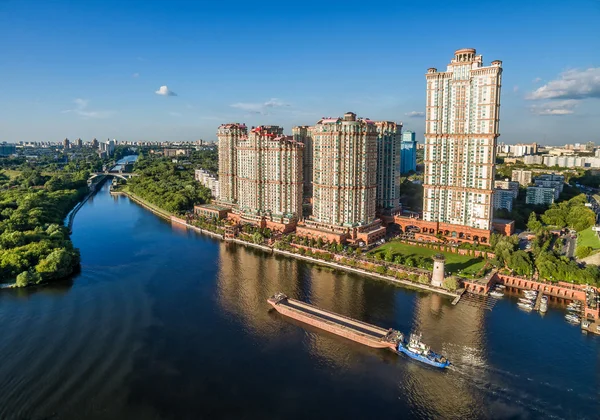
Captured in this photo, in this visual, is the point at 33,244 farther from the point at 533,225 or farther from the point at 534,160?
the point at 534,160

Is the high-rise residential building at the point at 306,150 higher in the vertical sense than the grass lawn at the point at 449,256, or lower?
higher

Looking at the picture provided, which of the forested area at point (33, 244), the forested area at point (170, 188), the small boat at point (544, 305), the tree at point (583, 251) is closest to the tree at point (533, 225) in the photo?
the tree at point (583, 251)

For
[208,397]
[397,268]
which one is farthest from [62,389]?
[397,268]

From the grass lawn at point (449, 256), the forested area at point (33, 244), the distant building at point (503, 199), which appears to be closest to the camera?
the forested area at point (33, 244)

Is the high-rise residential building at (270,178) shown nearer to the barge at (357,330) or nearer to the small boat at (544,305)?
the barge at (357,330)

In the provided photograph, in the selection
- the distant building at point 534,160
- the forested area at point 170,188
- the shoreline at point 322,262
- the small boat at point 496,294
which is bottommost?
the small boat at point 496,294

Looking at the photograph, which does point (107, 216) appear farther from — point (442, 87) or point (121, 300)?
point (442, 87)

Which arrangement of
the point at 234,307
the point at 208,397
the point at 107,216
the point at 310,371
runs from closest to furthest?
the point at 208,397, the point at 310,371, the point at 234,307, the point at 107,216
